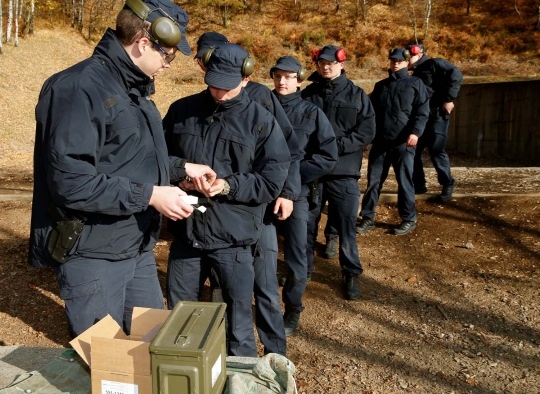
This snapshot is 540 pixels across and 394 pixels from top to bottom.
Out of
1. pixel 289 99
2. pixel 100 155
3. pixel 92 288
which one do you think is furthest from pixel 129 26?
pixel 289 99

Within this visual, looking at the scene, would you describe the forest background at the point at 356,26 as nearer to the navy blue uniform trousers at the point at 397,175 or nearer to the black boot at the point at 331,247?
the navy blue uniform trousers at the point at 397,175

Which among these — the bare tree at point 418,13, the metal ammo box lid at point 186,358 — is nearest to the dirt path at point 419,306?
the metal ammo box lid at point 186,358

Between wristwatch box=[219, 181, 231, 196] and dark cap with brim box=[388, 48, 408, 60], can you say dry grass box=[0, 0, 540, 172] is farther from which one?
wristwatch box=[219, 181, 231, 196]

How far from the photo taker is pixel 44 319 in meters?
4.93

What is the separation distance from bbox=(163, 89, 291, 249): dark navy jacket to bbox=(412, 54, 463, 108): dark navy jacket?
5.24 metres

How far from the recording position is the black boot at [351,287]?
5.37 meters

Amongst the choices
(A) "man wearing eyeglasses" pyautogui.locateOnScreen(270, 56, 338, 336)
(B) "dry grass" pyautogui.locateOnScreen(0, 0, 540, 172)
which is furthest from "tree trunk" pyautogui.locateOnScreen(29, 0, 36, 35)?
(A) "man wearing eyeglasses" pyautogui.locateOnScreen(270, 56, 338, 336)

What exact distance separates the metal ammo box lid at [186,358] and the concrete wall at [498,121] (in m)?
13.8

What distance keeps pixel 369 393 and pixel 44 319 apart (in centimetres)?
292

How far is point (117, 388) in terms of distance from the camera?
85.8 inches

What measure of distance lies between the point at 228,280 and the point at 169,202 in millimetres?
1036

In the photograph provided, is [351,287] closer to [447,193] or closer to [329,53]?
[329,53]

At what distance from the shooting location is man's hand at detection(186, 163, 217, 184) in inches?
129

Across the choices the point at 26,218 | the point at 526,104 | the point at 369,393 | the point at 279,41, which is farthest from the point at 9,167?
the point at 279,41
